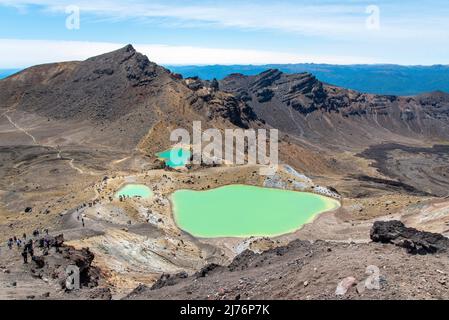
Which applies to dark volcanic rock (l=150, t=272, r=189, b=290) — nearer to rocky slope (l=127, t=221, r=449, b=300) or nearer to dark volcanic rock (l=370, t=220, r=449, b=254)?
rocky slope (l=127, t=221, r=449, b=300)

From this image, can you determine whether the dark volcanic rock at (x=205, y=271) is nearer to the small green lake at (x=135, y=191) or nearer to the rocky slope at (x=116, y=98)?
the small green lake at (x=135, y=191)

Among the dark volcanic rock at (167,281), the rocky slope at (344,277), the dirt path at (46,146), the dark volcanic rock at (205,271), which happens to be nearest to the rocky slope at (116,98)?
the dirt path at (46,146)

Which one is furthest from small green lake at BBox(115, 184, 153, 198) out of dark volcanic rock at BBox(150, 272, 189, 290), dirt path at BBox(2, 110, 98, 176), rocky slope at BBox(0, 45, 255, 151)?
rocky slope at BBox(0, 45, 255, 151)

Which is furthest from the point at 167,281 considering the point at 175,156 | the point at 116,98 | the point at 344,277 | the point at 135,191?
the point at 116,98

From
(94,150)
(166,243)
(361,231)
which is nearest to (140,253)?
(166,243)
